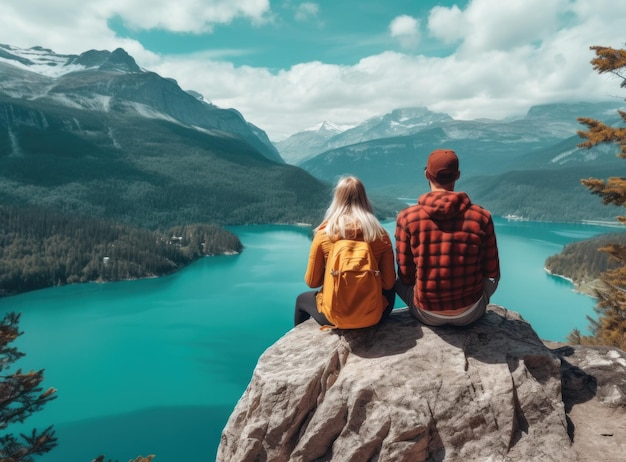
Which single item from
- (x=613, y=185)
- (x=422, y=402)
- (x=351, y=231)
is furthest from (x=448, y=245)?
(x=613, y=185)

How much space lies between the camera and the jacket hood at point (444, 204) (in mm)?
5768

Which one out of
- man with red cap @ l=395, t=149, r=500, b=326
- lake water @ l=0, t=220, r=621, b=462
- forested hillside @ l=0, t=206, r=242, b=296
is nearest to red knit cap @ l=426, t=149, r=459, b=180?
man with red cap @ l=395, t=149, r=500, b=326

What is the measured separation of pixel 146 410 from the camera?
36.9 meters

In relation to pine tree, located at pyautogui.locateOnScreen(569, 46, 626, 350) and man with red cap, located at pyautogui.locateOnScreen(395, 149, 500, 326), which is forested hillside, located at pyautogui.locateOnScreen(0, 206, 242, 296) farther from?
man with red cap, located at pyautogui.locateOnScreen(395, 149, 500, 326)

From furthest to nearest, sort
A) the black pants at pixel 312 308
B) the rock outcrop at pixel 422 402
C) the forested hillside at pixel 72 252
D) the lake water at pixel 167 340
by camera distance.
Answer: the forested hillside at pixel 72 252 < the lake water at pixel 167 340 < the black pants at pixel 312 308 < the rock outcrop at pixel 422 402

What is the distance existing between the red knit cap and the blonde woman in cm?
93

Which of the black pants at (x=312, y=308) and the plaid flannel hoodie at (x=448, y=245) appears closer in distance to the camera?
the plaid flannel hoodie at (x=448, y=245)

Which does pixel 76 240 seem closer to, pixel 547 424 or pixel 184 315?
pixel 184 315

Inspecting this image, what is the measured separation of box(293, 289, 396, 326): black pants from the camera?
6.61 m

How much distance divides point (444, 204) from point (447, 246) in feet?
1.75

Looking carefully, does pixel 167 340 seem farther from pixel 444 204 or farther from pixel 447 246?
pixel 444 204

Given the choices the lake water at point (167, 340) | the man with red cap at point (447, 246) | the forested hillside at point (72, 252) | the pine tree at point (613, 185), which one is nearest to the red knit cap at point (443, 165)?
the man with red cap at point (447, 246)

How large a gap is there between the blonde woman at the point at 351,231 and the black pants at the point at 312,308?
0.76ft

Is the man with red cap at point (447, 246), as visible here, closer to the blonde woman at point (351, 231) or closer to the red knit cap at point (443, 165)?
the red knit cap at point (443, 165)
